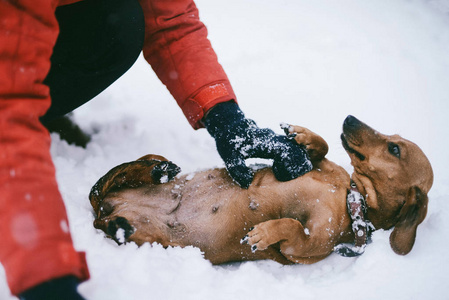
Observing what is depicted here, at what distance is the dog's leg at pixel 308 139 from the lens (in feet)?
6.34

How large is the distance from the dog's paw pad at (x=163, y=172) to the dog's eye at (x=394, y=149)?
49.1 inches

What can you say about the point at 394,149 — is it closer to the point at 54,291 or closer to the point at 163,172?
the point at 163,172

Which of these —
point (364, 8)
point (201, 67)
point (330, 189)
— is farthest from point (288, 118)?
point (364, 8)

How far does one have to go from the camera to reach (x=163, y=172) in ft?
6.49

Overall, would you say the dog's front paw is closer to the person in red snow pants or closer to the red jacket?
the person in red snow pants

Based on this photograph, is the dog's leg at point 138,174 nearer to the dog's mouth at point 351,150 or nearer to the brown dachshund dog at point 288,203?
the brown dachshund dog at point 288,203

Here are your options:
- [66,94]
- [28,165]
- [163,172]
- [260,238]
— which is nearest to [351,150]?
[260,238]

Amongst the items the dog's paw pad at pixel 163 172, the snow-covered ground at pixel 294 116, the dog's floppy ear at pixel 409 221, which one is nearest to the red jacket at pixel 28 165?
the snow-covered ground at pixel 294 116

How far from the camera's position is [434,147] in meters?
2.37

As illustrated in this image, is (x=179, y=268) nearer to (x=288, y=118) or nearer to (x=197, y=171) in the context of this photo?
(x=197, y=171)

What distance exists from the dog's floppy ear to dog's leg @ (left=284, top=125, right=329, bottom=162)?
0.53 meters

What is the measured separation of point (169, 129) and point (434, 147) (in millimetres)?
1885

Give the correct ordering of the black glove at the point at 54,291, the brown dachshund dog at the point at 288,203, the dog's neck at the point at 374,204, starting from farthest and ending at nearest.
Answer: the dog's neck at the point at 374,204 → the brown dachshund dog at the point at 288,203 → the black glove at the point at 54,291

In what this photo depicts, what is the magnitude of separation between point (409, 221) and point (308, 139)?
0.66 meters
